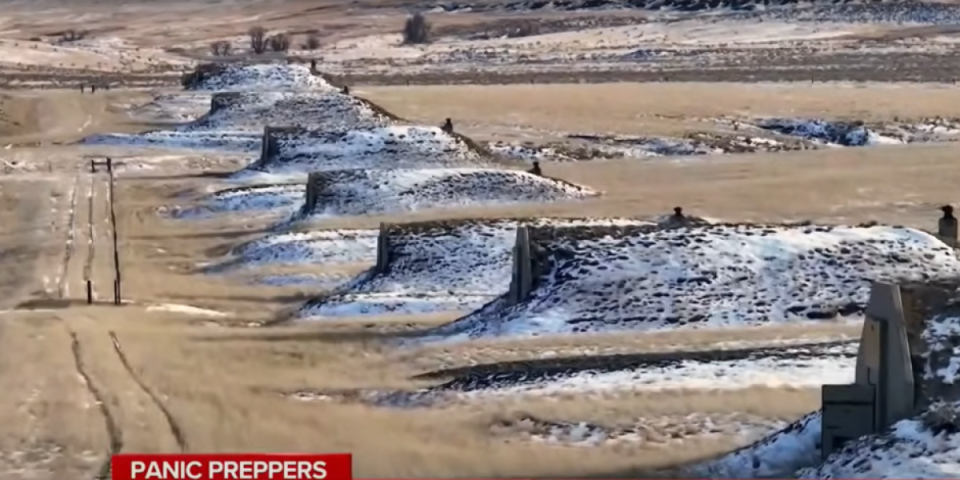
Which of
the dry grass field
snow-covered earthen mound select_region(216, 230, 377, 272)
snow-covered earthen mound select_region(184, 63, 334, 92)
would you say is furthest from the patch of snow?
snow-covered earthen mound select_region(184, 63, 334, 92)

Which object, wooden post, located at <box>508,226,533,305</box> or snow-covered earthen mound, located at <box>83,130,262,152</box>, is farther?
snow-covered earthen mound, located at <box>83,130,262,152</box>

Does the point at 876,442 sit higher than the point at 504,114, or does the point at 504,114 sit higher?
the point at 876,442

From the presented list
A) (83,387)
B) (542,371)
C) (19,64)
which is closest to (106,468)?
(83,387)

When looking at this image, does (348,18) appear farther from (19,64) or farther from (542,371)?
(542,371)

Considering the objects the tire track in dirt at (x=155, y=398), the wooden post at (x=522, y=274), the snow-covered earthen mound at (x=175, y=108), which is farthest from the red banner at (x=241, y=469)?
the snow-covered earthen mound at (x=175, y=108)

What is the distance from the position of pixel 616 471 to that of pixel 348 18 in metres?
134

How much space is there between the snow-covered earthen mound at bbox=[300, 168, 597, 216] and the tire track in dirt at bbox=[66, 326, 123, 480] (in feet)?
43.8

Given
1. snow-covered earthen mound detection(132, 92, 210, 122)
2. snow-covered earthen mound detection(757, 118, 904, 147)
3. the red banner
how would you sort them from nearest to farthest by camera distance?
the red banner → snow-covered earthen mound detection(757, 118, 904, 147) → snow-covered earthen mound detection(132, 92, 210, 122)

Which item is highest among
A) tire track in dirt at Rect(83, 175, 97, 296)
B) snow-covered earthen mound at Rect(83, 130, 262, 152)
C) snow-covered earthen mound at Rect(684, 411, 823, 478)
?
snow-covered earthen mound at Rect(684, 411, 823, 478)

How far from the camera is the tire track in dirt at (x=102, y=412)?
1481cm

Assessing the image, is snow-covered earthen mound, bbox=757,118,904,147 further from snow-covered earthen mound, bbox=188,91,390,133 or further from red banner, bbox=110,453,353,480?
red banner, bbox=110,453,353,480

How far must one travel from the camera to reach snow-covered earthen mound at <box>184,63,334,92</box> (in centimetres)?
6775

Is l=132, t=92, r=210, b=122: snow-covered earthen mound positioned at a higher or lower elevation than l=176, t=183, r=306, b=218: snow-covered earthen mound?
lower

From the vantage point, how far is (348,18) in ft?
478
